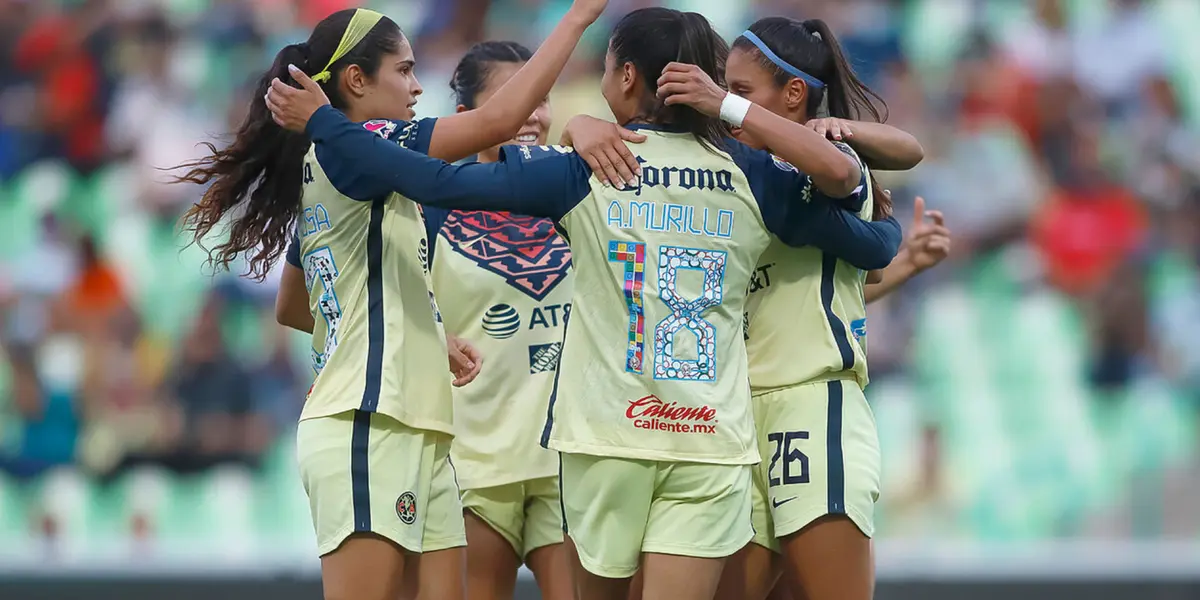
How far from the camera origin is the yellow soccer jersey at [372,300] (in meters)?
3.67

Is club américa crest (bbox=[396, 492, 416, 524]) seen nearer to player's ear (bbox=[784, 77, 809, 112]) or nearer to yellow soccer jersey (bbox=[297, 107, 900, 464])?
yellow soccer jersey (bbox=[297, 107, 900, 464])

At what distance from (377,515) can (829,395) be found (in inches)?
46.9

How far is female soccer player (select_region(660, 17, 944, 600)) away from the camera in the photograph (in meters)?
3.75

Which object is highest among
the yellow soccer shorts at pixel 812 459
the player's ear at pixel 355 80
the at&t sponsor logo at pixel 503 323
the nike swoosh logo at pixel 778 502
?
the player's ear at pixel 355 80

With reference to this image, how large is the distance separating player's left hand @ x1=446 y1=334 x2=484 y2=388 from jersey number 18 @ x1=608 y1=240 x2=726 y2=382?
745 millimetres

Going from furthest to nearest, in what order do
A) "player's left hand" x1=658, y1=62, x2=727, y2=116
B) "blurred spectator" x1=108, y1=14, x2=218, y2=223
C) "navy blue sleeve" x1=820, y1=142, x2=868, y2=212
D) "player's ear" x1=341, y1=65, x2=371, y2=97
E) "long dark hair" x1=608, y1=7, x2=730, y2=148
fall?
"blurred spectator" x1=108, y1=14, x2=218, y2=223 < "player's ear" x1=341, y1=65, x2=371, y2=97 < "navy blue sleeve" x1=820, y1=142, x2=868, y2=212 < "long dark hair" x1=608, y1=7, x2=730, y2=148 < "player's left hand" x1=658, y1=62, x2=727, y2=116

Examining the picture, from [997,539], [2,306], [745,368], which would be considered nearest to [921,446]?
[997,539]

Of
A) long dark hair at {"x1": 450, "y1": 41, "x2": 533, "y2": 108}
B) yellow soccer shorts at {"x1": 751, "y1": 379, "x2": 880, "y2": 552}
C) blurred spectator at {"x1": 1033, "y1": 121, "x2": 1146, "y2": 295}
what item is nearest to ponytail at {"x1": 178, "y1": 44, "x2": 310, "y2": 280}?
long dark hair at {"x1": 450, "y1": 41, "x2": 533, "y2": 108}

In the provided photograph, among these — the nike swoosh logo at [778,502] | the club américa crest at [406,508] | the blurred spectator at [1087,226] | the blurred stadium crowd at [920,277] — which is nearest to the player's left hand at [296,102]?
the club américa crest at [406,508]

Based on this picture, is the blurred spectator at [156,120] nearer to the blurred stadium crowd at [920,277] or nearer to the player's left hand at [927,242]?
the blurred stadium crowd at [920,277]

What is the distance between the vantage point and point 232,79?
909 cm

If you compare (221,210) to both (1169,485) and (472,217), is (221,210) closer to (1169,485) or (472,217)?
(472,217)

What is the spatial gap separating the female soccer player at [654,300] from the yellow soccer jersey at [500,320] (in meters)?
0.96

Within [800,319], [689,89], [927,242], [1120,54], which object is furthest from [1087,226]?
[689,89]
